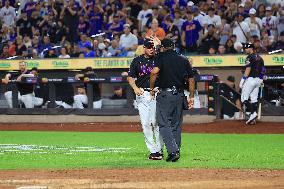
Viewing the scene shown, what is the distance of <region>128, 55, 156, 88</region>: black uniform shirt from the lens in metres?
11.0

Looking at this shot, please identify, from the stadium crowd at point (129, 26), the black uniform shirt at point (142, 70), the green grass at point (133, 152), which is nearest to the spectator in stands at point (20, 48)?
the stadium crowd at point (129, 26)

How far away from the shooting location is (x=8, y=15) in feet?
84.8

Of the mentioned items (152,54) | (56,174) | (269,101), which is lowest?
(269,101)

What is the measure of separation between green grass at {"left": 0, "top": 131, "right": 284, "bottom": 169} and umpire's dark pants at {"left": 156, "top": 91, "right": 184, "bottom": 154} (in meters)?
0.33

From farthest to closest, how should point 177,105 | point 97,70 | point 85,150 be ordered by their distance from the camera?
1. point 97,70
2. point 85,150
3. point 177,105

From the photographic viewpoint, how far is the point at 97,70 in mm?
22078

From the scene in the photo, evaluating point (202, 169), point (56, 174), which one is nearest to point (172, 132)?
point (202, 169)

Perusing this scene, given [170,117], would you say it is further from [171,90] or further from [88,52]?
[88,52]

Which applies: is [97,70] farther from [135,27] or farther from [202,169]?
[202,169]

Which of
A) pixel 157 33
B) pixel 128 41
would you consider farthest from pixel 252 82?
pixel 128 41

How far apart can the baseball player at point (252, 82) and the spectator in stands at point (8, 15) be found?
10.5 m

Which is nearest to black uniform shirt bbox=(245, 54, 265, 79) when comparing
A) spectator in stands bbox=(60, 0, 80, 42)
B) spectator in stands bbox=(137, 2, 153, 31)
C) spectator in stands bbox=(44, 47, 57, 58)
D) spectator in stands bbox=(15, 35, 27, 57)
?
spectator in stands bbox=(137, 2, 153, 31)

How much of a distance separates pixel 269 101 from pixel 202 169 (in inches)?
424

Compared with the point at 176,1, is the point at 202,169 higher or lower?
lower
